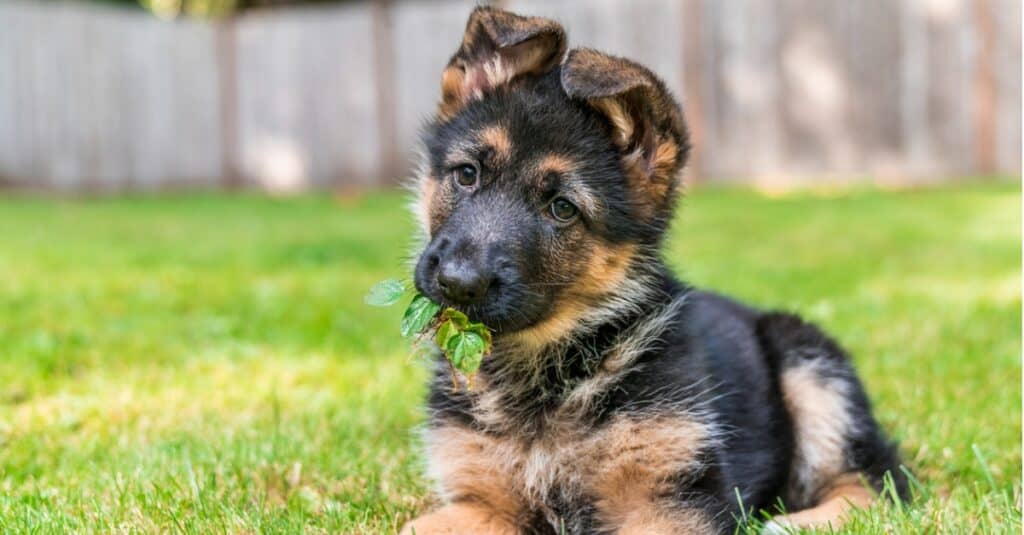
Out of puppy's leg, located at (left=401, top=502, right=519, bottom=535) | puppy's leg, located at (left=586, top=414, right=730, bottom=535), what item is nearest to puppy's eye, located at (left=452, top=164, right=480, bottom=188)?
puppy's leg, located at (left=586, top=414, right=730, bottom=535)

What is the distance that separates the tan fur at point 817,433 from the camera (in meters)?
4.13

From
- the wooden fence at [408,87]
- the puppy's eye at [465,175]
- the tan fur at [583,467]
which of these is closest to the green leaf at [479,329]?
the tan fur at [583,467]

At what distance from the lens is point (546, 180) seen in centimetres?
352

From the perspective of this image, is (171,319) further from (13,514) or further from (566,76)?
(566,76)

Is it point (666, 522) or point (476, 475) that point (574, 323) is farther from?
point (666, 522)

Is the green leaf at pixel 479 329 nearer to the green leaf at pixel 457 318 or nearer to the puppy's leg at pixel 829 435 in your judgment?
the green leaf at pixel 457 318

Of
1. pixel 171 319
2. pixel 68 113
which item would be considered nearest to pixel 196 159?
pixel 68 113

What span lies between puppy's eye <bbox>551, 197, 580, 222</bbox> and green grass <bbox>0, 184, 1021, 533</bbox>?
3.00ft

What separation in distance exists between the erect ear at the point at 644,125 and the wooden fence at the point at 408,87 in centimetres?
1060

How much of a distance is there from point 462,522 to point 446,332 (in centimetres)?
63

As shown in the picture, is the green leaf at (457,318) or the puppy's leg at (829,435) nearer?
the green leaf at (457,318)

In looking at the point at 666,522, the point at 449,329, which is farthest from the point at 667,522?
the point at 449,329

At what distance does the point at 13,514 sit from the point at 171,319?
144 inches

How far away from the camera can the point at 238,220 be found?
13773mm
